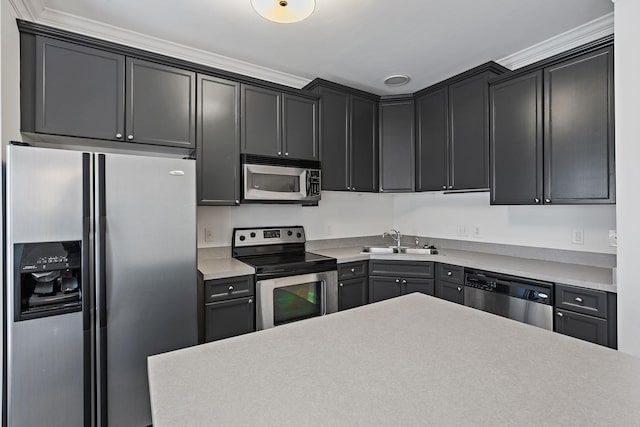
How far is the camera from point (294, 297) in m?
2.51

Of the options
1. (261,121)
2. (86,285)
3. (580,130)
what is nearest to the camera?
(86,285)

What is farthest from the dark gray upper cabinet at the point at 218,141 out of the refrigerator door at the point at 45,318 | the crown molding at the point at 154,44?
the refrigerator door at the point at 45,318

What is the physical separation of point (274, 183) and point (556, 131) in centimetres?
213

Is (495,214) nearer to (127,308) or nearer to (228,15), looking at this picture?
(228,15)

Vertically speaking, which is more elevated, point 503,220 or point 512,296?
point 503,220

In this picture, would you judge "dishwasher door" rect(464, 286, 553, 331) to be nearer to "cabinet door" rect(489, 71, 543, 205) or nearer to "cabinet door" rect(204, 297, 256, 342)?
"cabinet door" rect(489, 71, 543, 205)

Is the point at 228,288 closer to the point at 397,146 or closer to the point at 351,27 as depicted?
the point at 351,27

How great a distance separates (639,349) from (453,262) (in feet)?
3.89

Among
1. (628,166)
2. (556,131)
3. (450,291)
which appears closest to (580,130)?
(556,131)

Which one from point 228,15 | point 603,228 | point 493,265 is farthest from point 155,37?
point 603,228

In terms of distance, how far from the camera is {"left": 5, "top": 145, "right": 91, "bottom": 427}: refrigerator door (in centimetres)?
152

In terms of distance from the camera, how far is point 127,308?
1.77 meters

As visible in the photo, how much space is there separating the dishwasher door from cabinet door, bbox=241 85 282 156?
197cm

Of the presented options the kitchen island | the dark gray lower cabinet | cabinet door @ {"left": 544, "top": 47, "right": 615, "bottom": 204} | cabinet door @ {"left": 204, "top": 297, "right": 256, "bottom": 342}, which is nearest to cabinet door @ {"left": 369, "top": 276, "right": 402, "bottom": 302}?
the dark gray lower cabinet
